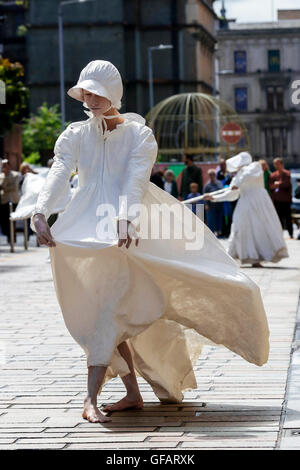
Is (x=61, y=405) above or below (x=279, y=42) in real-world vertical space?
below

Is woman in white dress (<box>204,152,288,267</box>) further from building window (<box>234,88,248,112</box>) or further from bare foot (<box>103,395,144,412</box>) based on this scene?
building window (<box>234,88,248,112</box>)

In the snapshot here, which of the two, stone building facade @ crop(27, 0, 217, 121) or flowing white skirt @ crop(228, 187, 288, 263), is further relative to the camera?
stone building facade @ crop(27, 0, 217, 121)

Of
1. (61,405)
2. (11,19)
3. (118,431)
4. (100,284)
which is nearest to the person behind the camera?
(118,431)

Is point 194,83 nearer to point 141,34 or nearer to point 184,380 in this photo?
point 141,34

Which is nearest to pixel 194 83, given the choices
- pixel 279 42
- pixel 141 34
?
pixel 141 34

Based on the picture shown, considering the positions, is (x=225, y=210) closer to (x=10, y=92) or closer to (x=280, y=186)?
(x=280, y=186)

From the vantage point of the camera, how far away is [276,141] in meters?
109

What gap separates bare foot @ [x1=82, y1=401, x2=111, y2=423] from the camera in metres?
6.05

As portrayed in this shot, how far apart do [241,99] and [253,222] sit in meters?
92.6

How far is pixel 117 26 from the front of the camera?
83938mm

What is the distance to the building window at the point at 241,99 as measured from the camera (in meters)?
109

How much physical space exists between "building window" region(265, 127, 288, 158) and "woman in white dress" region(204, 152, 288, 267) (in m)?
89.3

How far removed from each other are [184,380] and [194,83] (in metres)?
81.3

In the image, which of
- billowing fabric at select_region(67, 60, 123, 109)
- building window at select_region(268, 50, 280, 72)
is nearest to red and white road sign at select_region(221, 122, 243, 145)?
billowing fabric at select_region(67, 60, 123, 109)
